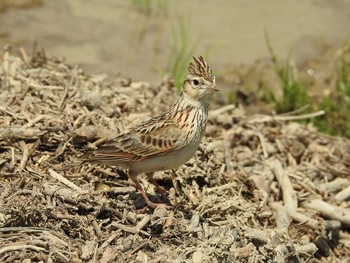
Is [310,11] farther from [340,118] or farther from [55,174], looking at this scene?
[55,174]

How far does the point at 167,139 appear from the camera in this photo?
7.78 m

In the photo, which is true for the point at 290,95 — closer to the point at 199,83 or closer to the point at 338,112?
the point at 338,112

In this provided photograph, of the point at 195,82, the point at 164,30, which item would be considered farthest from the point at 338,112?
the point at 195,82

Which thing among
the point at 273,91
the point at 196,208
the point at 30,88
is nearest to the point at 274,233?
the point at 196,208

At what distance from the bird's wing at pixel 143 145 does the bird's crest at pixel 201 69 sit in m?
0.47

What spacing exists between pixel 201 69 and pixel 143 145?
822 millimetres

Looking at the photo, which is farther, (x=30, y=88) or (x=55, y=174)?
(x=30, y=88)

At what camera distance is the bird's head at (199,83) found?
26.1ft

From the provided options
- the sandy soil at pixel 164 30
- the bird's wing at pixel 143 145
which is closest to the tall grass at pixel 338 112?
the sandy soil at pixel 164 30

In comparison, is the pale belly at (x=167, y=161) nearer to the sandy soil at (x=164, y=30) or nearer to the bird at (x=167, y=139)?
the bird at (x=167, y=139)

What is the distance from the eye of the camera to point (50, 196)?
7.58 meters

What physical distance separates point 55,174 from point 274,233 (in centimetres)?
201

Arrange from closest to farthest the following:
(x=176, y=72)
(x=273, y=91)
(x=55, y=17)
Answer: (x=176, y=72)
(x=273, y=91)
(x=55, y=17)

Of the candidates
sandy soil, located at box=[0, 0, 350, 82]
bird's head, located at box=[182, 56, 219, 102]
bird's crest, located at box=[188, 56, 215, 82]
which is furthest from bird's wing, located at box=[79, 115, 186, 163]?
sandy soil, located at box=[0, 0, 350, 82]
